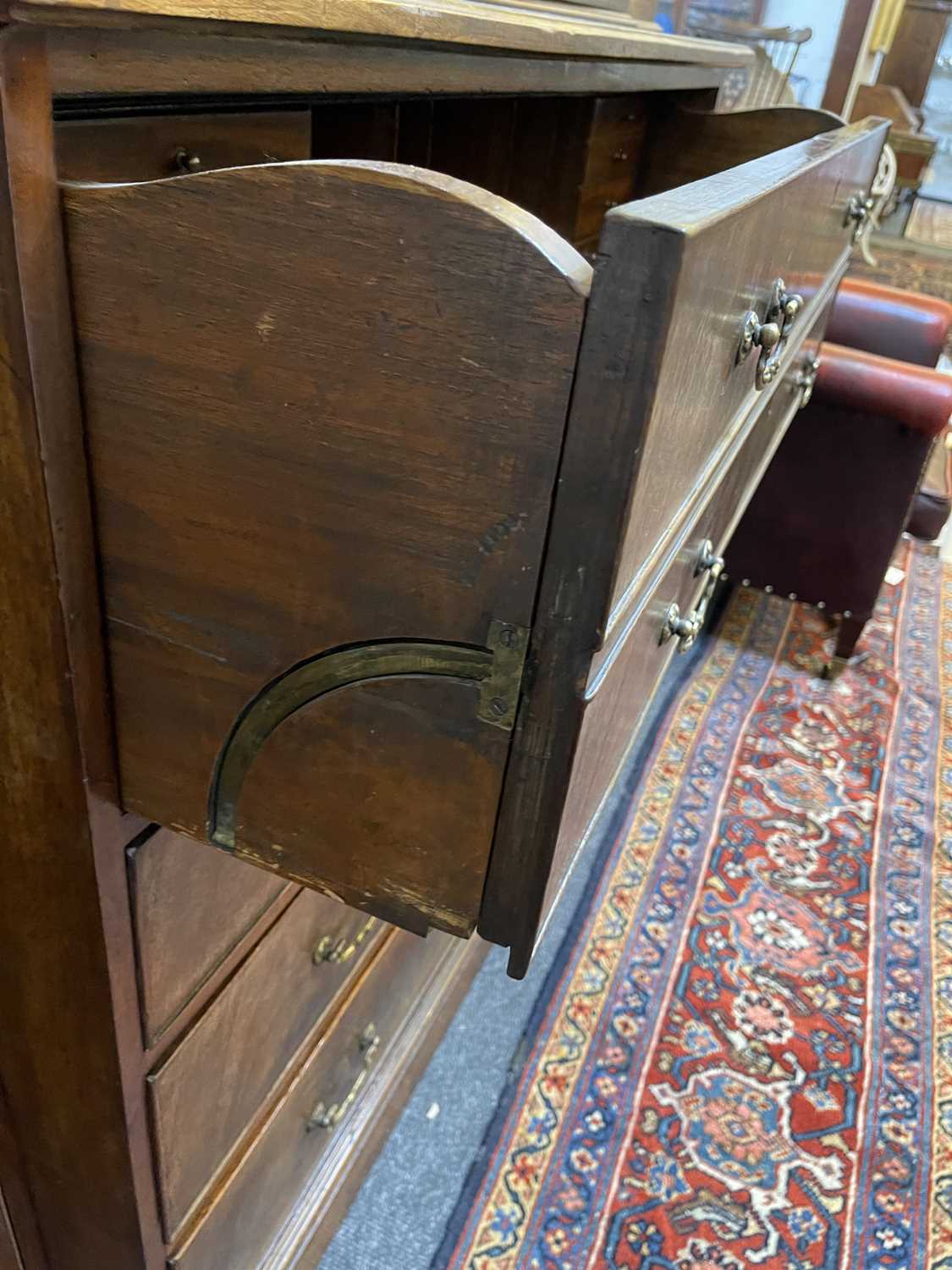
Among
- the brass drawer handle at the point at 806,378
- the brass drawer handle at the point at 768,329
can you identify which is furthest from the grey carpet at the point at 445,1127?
the brass drawer handle at the point at 806,378

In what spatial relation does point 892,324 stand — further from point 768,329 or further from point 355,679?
point 355,679

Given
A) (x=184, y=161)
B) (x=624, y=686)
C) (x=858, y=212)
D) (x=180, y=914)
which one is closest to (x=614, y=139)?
(x=858, y=212)

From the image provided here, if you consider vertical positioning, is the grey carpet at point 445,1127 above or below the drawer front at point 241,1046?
below

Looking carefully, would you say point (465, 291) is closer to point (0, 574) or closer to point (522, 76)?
point (0, 574)

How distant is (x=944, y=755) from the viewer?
191 cm

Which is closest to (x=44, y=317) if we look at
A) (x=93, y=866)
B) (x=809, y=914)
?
(x=93, y=866)

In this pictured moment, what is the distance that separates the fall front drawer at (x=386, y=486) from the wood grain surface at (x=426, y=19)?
0.21 ft

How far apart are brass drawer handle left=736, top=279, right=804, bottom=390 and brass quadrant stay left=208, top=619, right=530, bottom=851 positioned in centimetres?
24

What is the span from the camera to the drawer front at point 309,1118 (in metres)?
0.83

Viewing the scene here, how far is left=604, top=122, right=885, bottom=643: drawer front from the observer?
13.9 inches

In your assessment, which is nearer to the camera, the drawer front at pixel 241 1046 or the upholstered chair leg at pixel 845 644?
the drawer front at pixel 241 1046

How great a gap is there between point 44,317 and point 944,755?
1.89 m

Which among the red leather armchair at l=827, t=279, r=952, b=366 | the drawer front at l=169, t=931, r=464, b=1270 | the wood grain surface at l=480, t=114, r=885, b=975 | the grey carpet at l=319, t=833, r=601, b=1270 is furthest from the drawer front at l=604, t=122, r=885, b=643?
the red leather armchair at l=827, t=279, r=952, b=366

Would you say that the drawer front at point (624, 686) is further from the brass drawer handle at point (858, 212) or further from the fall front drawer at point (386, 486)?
the brass drawer handle at point (858, 212)
